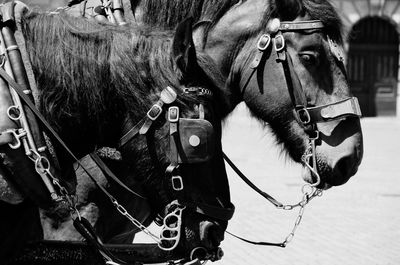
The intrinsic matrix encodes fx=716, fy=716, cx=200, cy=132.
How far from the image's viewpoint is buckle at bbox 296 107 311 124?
2838 mm

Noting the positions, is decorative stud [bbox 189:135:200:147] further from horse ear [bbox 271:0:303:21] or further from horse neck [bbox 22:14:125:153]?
horse ear [bbox 271:0:303:21]

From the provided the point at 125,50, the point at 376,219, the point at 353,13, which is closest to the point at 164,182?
the point at 125,50

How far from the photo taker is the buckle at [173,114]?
2.58 metres

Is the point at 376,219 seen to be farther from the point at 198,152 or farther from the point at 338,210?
the point at 198,152

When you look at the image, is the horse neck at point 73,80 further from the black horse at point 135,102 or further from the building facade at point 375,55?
the building facade at point 375,55

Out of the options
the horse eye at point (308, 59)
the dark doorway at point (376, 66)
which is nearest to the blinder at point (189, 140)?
the horse eye at point (308, 59)

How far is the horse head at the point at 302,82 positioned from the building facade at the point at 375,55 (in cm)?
1938

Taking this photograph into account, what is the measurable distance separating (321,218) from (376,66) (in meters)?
15.8

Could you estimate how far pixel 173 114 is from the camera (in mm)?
2582

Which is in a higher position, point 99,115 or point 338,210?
point 99,115

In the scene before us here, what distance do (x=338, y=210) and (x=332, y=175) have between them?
5.01m

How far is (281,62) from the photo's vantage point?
9.41ft

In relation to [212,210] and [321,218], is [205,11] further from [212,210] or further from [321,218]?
[321,218]

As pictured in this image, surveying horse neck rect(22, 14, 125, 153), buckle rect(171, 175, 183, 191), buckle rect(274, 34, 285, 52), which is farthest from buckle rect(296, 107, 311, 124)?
horse neck rect(22, 14, 125, 153)
